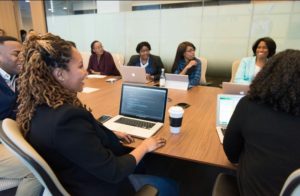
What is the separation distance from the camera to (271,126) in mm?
874

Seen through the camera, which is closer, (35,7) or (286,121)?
(286,121)

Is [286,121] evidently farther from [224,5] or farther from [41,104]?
[224,5]

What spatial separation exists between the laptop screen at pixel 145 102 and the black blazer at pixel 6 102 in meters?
0.79

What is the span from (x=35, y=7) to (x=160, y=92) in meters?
5.42

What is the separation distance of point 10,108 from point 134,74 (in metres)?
1.53

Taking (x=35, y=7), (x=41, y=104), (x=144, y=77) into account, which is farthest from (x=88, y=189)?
(x=35, y=7)

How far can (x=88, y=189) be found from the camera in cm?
90

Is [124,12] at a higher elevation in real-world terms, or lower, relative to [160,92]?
higher

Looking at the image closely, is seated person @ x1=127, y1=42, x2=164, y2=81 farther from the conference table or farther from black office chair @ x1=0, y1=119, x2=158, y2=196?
black office chair @ x1=0, y1=119, x2=158, y2=196

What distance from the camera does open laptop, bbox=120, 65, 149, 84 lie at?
108 inches

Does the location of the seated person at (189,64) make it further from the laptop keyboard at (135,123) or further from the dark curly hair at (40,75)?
the dark curly hair at (40,75)

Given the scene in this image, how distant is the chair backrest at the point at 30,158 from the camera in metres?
0.70

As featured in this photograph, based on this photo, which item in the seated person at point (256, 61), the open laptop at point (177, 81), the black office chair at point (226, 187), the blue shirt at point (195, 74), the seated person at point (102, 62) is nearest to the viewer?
the black office chair at point (226, 187)

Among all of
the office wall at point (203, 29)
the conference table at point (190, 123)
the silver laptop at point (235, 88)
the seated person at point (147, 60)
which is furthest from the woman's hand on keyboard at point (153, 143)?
the office wall at point (203, 29)
